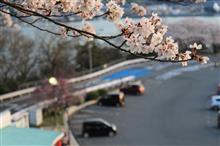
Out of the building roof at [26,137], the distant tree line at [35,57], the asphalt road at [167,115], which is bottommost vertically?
the asphalt road at [167,115]

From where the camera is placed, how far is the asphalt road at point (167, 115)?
1233 centimetres

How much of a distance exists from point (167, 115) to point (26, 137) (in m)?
8.61

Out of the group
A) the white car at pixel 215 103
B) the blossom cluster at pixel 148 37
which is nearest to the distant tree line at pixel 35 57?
the white car at pixel 215 103

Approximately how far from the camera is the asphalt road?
1233 cm

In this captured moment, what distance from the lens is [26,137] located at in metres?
6.52

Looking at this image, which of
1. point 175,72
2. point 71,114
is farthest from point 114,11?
point 175,72

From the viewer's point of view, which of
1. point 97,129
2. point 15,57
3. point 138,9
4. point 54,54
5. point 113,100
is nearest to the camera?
point 138,9

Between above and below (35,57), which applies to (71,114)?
below

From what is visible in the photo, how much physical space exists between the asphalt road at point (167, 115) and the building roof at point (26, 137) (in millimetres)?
5124

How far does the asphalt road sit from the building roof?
16.8 feet

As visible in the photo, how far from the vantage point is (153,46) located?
8.36 ft

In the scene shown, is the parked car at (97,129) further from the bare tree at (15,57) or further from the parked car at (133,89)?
the bare tree at (15,57)

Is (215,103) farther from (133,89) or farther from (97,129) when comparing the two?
(97,129)

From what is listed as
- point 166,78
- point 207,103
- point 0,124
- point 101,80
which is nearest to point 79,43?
point 101,80
